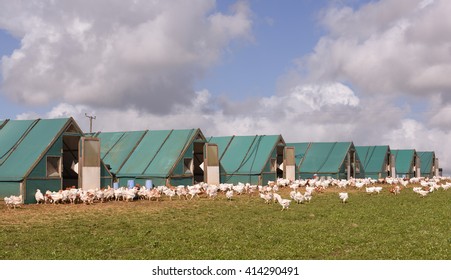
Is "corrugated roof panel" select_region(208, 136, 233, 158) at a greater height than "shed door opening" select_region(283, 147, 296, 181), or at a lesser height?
greater

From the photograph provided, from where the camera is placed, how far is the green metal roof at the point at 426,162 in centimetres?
9656

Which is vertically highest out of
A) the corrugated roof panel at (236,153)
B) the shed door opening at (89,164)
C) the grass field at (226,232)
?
the corrugated roof panel at (236,153)

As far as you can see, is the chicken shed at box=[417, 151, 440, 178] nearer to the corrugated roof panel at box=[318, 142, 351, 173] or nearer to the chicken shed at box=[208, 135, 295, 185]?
the corrugated roof panel at box=[318, 142, 351, 173]

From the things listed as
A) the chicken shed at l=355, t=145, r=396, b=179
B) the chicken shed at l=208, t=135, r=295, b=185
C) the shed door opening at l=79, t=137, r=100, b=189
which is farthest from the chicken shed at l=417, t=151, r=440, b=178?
the shed door opening at l=79, t=137, r=100, b=189

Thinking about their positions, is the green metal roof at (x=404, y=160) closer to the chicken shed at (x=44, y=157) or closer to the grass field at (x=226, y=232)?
the grass field at (x=226, y=232)

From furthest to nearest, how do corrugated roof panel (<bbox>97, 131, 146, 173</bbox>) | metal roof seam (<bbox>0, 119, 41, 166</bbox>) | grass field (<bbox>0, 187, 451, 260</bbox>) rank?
corrugated roof panel (<bbox>97, 131, 146, 173</bbox>) < metal roof seam (<bbox>0, 119, 41, 166</bbox>) < grass field (<bbox>0, 187, 451, 260</bbox>)

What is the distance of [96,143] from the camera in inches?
1580

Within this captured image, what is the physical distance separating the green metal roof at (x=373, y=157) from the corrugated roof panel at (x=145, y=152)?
38613 mm

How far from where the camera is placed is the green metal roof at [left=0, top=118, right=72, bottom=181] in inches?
1396

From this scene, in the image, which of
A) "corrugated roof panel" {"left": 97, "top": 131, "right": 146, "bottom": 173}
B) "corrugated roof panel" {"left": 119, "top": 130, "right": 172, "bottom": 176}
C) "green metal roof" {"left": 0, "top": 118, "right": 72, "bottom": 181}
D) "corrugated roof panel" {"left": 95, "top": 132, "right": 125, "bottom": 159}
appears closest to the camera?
"green metal roof" {"left": 0, "top": 118, "right": 72, "bottom": 181}

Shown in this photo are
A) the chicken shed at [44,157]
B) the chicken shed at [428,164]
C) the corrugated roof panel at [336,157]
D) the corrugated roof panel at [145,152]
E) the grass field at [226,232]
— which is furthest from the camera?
the chicken shed at [428,164]

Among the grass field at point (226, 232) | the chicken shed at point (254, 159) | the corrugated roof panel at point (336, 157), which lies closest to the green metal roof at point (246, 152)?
the chicken shed at point (254, 159)

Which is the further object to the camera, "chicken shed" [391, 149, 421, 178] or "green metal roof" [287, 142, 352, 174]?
"chicken shed" [391, 149, 421, 178]

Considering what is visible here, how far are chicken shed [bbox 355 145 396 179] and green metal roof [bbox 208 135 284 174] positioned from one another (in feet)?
76.3
